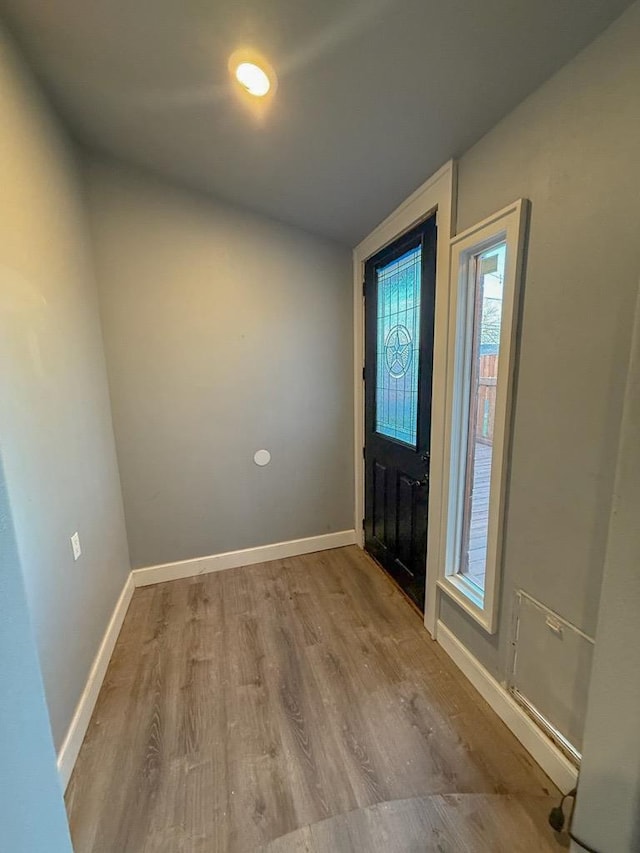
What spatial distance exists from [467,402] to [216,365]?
63.6 inches

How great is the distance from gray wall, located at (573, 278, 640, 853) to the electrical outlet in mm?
1881

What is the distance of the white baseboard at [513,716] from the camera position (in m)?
1.22

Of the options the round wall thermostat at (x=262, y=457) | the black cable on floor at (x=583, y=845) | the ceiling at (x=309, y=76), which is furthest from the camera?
the round wall thermostat at (x=262, y=457)

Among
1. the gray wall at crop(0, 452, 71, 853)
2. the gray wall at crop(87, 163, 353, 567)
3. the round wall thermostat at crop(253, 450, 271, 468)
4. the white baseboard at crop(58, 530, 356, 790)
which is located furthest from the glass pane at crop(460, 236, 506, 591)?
the gray wall at crop(0, 452, 71, 853)

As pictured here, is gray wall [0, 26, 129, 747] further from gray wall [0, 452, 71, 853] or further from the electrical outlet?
gray wall [0, 452, 71, 853]

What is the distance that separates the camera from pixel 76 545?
1.57 metres

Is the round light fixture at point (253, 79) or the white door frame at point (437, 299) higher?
the round light fixture at point (253, 79)

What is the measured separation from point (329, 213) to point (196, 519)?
2217 millimetres

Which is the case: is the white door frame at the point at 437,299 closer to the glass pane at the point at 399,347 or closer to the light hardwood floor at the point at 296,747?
the glass pane at the point at 399,347

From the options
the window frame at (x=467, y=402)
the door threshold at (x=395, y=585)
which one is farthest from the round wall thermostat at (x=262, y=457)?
the window frame at (x=467, y=402)

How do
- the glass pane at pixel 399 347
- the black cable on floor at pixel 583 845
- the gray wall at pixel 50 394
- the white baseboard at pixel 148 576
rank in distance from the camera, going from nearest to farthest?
1. the black cable on floor at pixel 583 845
2. the gray wall at pixel 50 394
3. the white baseboard at pixel 148 576
4. the glass pane at pixel 399 347

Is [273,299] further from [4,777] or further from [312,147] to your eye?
[4,777]

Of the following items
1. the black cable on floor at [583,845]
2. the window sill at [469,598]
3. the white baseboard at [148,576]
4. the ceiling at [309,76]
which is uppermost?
the ceiling at [309,76]

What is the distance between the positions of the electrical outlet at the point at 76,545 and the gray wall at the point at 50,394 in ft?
0.13
